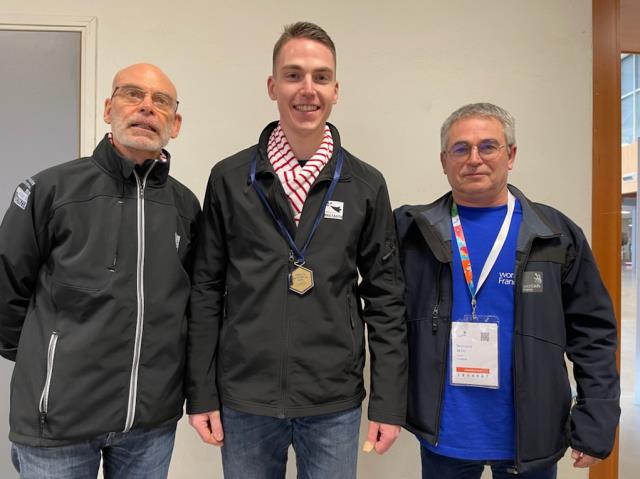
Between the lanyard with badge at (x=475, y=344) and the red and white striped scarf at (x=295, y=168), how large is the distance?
54 centimetres

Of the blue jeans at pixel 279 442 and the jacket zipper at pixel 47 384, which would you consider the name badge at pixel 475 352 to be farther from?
the jacket zipper at pixel 47 384

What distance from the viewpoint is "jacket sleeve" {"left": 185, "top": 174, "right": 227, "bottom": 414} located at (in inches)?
50.8

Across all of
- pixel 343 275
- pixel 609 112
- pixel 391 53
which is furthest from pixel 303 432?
pixel 609 112

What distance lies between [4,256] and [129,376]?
467 mm

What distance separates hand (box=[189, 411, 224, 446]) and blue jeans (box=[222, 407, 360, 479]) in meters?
0.02

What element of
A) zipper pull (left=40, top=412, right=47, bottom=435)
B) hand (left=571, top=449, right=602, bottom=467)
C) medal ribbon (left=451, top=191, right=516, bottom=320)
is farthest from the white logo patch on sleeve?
hand (left=571, top=449, right=602, bottom=467)

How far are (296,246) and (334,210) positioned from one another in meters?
0.16

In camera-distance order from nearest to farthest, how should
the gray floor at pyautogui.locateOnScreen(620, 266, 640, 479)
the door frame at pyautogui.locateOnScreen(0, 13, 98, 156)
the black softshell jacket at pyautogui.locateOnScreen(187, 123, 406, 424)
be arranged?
the black softshell jacket at pyautogui.locateOnScreen(187, 123, 406, 424)
the door frame at pyautogui.locateOnScreen(0, 13, 98, 156)
the gray floor at pyautogui.locateOnScreen(620, 266, 640, 479)

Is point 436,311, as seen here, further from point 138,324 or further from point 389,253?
point 138,324

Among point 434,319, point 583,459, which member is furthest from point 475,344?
point 583,459

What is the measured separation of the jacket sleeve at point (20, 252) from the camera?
46.7 inches

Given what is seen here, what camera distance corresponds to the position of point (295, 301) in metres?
1.25

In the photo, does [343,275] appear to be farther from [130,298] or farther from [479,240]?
[130,298]

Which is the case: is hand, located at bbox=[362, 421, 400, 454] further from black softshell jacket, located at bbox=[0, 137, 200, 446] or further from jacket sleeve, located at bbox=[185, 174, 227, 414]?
black softshell jacket, located at bbox=[0, 137, 200, 446]
